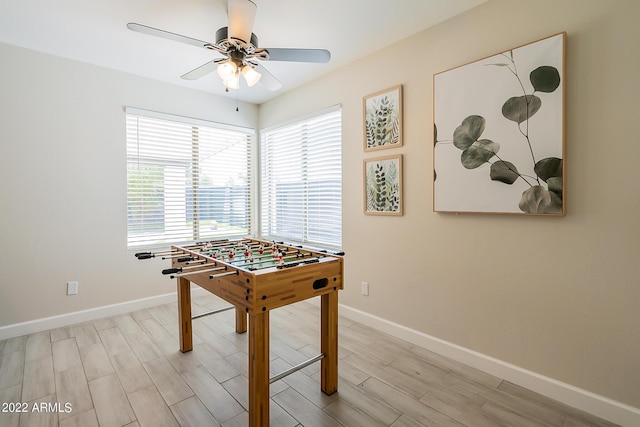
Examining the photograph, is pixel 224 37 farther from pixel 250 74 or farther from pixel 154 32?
pixel 154 32

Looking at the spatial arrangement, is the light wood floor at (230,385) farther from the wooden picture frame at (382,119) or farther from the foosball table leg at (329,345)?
the wooden picture frame at (382,119)

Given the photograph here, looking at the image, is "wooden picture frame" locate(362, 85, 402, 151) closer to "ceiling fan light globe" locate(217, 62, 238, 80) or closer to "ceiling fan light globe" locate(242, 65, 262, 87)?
"ceiling fan light globe" locate(242, 65, 262, 87)

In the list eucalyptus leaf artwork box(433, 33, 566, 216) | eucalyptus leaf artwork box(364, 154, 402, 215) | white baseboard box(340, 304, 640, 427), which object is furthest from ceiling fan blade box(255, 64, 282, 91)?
white baseboard box(340, 304, 640, 427)

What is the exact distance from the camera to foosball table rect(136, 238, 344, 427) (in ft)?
5.09

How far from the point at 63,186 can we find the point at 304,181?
2.46 meters

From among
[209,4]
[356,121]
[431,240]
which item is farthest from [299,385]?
[209,4]

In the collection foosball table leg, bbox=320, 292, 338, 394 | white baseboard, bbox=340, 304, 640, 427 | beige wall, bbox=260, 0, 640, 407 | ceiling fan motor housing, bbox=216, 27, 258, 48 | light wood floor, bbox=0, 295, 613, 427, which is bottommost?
light wood floor, bbox=0, 295, 613, 427

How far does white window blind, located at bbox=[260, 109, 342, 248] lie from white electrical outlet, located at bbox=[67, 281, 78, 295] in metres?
2.18

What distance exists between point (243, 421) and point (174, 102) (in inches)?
135

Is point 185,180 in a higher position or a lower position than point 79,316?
higher

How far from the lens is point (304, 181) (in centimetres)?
367

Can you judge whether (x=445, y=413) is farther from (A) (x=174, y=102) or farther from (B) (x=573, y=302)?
(A) (x=174, y=102)

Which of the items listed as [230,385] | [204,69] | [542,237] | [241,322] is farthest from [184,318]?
[542,237]

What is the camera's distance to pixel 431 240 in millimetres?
2420
